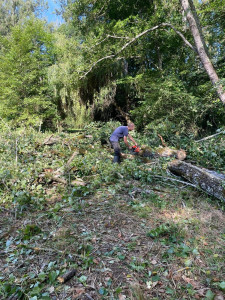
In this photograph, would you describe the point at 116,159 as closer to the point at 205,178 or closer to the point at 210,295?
the point at 205,178

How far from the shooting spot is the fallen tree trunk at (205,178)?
11.1 ft

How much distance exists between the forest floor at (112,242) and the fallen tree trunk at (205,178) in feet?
0.58

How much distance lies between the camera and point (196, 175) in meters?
3.85

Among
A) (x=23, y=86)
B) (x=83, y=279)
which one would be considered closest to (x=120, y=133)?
(x=83, y=279)

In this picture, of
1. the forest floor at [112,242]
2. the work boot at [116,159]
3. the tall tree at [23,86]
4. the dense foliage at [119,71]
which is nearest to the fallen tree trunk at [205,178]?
the forest floor at [112,242]

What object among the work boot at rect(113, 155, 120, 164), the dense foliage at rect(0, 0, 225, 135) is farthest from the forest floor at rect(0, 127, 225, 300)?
the dense foliage at rect(0, 0, 225, 135)

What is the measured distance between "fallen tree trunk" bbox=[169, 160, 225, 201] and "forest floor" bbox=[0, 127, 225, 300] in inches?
7.0

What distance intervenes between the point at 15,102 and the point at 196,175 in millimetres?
11992

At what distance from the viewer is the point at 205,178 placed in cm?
365

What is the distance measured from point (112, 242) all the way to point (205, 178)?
217cm

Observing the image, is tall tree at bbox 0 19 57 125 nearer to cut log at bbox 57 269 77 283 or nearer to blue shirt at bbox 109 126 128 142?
blue shirt at bbox 109 126 128 142

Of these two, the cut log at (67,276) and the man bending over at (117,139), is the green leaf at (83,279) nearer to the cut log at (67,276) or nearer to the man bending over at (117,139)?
the cut log at (67,276)

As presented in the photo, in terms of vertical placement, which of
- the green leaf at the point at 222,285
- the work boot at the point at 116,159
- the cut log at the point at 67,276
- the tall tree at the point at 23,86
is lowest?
the green leaf at the point at 222,285

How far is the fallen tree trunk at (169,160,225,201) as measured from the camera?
11.1 feet
